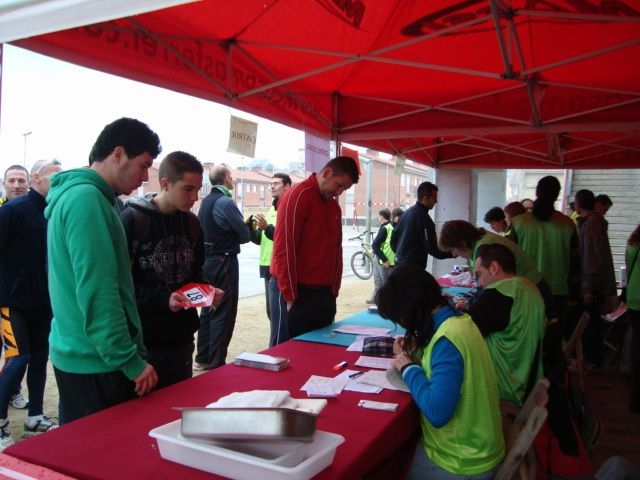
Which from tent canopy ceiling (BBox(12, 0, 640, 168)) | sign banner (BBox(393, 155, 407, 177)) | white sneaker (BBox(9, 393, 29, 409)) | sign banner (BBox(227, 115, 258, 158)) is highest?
tent canopy ceiling (BBox(12, 0, 640, 168))

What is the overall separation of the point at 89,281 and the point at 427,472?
1240mm

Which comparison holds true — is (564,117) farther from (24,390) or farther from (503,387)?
(24,390)

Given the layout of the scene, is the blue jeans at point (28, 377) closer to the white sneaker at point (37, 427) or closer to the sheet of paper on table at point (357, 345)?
the white sneaker at point (37, 427)

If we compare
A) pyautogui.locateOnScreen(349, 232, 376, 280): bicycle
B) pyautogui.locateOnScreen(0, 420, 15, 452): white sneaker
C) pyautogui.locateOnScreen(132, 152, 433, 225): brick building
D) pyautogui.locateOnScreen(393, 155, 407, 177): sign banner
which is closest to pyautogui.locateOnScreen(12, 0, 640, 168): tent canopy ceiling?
pyautogui.locateOnScreen(393, 155, 407, 177): sign banner

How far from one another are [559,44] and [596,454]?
2.61 metres

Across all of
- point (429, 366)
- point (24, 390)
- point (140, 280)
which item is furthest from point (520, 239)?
point (24, 390)

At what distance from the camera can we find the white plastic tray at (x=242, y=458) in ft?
3.61

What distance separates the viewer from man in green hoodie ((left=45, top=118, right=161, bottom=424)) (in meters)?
1.52

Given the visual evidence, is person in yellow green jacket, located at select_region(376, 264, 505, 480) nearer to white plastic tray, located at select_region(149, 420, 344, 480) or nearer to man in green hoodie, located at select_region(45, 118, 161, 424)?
white plastic tray, located at select_region(149, 420, 344, 480)

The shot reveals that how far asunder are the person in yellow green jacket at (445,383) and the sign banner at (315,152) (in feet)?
7.69

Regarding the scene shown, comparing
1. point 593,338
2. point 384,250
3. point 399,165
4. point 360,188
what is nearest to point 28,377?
point 399,165

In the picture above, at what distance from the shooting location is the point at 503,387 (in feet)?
8.00

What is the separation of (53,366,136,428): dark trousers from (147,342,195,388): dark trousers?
37 centimetres

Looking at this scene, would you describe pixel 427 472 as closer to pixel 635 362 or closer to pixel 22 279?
pixel 22 279
